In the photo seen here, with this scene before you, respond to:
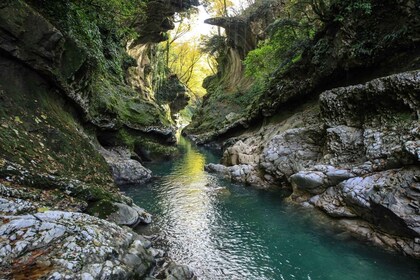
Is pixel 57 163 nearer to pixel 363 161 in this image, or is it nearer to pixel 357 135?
pixel 363 161

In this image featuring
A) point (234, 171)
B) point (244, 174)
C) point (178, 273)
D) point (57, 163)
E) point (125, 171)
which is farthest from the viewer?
point (234, 171)

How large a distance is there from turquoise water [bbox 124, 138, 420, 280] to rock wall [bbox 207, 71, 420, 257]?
2.73 feet

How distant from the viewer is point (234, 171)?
17.8 meters

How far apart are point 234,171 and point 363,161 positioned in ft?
25.9

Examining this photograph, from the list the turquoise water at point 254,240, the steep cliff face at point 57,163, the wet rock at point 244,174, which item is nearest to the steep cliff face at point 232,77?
the wet rock at point 244,174

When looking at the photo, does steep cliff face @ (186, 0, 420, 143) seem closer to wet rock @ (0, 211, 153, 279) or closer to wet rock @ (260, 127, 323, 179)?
wet rock @ (260, 127, 323, 179)

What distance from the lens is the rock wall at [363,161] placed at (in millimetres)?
8938

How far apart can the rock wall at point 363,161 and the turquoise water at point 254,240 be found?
32.8 inches

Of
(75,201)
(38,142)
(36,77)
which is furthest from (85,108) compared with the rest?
(75,201)

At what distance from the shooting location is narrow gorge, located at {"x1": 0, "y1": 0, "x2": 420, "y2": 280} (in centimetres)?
722

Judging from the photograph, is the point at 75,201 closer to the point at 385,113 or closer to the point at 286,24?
the point at 385,113

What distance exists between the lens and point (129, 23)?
1057 inches

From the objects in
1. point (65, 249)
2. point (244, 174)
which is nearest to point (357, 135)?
point (244, 174)

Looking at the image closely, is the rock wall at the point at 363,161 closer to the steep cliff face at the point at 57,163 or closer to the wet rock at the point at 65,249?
the steep cliff face at the point at 57,163
